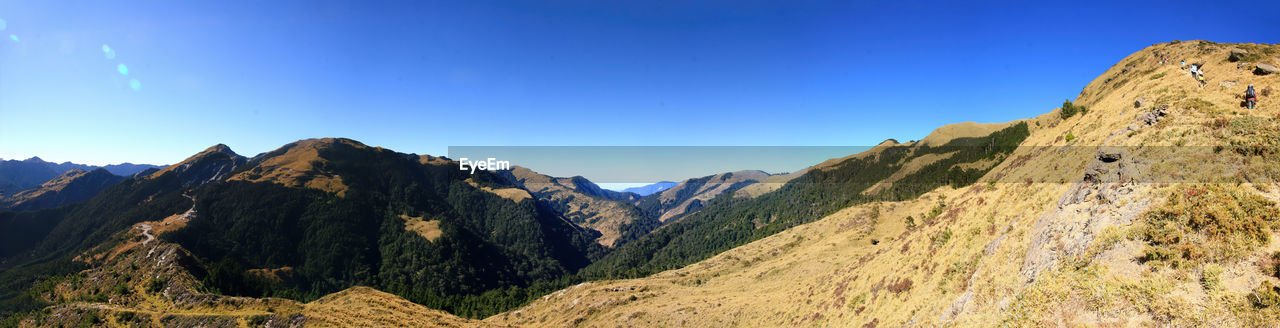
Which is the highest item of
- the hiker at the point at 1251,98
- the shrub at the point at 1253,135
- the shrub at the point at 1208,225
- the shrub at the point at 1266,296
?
the hiker at the point at 1251,98

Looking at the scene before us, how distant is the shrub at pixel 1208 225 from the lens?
48.7ft

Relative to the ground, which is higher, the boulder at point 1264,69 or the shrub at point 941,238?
the boulder at point 1264,69

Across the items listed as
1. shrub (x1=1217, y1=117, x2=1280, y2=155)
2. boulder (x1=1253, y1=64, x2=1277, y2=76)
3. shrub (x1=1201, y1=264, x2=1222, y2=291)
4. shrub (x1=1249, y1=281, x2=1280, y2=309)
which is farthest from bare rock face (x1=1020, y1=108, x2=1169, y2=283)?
boulder (x1=1253, y1=64, x2=1277, y2=76)

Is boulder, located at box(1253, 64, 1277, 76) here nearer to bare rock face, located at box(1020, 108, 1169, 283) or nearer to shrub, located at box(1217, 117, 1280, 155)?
shrub, located at box(1217, 117, 1280, 155)

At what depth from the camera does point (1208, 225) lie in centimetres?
1584

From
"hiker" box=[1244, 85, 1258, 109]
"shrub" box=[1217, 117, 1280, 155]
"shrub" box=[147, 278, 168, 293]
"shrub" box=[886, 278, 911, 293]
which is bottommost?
"shrub" box=[147, 278, 168, 293]

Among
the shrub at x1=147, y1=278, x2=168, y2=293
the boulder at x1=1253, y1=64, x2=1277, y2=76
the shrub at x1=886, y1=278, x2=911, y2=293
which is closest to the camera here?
the boulder at x1=1253, y1=64, x2=1277, y2=76

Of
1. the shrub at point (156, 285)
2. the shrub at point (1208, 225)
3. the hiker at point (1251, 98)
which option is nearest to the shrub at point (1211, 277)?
the shrub at point (1208, 225)

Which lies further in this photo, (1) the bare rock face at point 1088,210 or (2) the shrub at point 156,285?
(2) the shrub at point 156,285

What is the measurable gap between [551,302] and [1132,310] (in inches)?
5207

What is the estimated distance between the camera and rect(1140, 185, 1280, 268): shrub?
1484 cm

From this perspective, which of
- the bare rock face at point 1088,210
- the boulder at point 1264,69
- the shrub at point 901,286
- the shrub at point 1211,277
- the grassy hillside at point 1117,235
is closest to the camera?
the shrub at point 1211,277

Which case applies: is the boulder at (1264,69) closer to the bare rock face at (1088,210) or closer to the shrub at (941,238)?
the bare rock face at (1088,210)

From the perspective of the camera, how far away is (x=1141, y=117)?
28.2m
